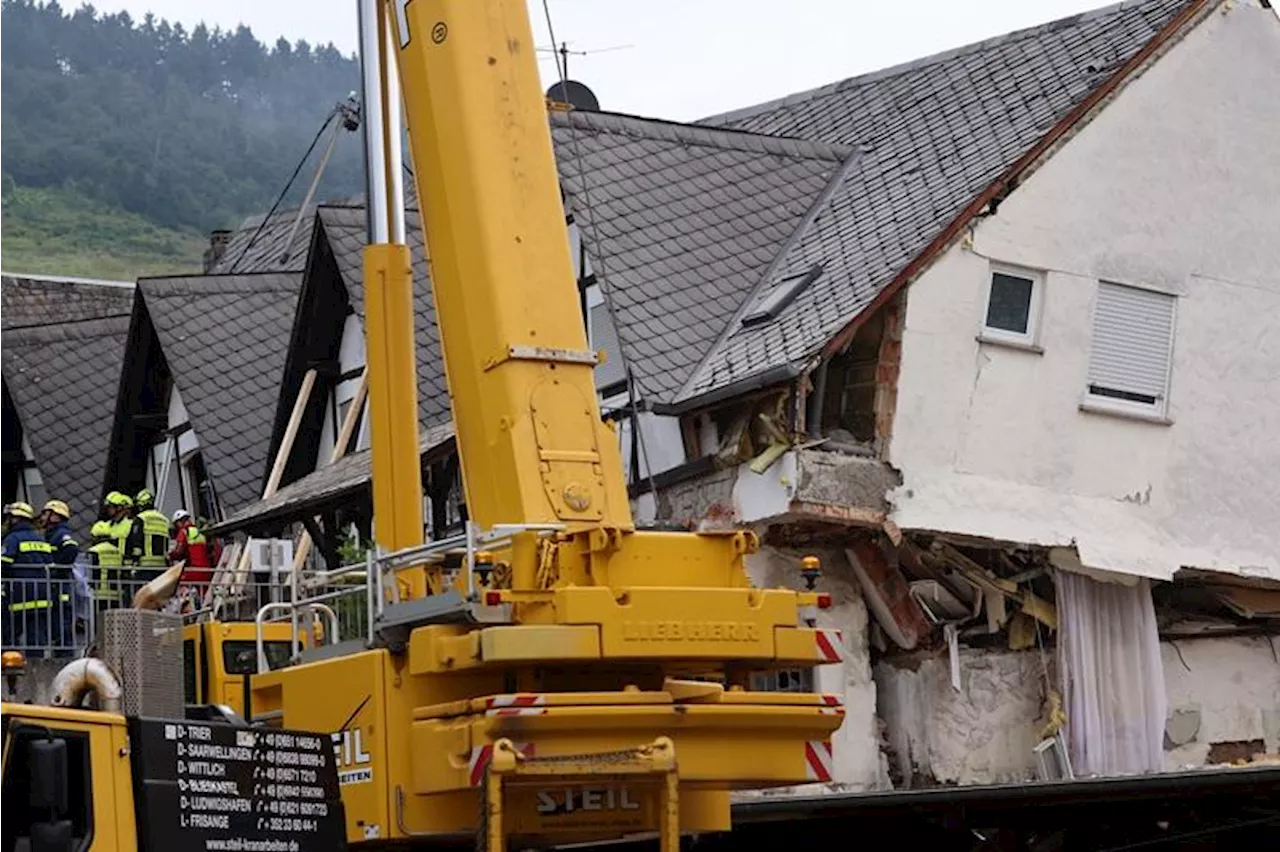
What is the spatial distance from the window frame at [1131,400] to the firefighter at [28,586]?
399 inches

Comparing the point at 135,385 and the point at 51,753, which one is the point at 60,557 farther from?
the point at 51,753

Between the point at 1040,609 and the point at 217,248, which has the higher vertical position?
the point at 217,248

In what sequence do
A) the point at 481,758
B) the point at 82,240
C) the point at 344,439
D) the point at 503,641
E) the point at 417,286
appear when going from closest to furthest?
the point at 481,758
the point at 503,641
the point at 417,286
the point at 344,439
the point at 82,240

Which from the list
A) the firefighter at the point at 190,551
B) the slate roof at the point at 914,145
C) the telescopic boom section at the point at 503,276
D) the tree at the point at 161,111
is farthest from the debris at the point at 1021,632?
the tree at the point at 161,111

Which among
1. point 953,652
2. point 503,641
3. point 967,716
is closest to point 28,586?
point 953,652

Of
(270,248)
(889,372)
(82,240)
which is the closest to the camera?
(889,372)

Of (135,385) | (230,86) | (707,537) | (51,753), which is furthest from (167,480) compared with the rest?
(230,86)

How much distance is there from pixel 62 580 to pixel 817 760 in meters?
12.2

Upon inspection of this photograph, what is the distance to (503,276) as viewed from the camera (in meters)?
15.7

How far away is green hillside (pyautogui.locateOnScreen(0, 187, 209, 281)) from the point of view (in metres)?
87.9

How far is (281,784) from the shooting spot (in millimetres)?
13711

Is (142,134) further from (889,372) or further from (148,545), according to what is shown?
(889,372)

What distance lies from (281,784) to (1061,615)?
43.1 feet

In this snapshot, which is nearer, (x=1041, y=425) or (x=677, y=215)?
(x=1041, y=425)
